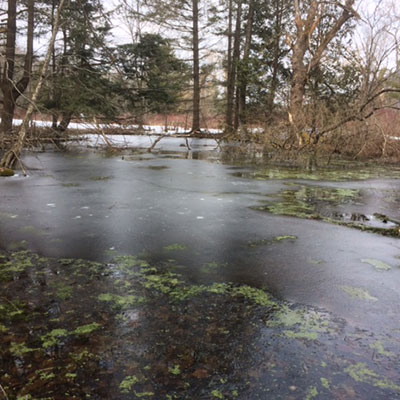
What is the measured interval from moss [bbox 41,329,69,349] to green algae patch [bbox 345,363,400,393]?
160cm

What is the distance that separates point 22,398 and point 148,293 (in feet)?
4.10

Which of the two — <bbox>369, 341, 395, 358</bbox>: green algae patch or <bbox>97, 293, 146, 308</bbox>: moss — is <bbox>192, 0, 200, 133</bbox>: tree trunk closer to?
<bbox>97, 293, 146, 308</bbox>: moss

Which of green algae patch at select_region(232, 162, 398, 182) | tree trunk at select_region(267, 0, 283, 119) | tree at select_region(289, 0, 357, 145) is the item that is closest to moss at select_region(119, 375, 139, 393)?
green algae patch at select_region(232, 162, 398, 182)

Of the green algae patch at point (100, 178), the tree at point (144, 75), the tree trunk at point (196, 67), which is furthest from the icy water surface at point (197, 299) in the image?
the tree trunk at point (196, 67)

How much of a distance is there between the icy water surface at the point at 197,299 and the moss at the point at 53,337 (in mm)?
11

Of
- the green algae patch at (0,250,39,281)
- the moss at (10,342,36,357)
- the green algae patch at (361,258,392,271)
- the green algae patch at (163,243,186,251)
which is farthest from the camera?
the green algae patch at (163,243,186,251)

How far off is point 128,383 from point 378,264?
2651mm

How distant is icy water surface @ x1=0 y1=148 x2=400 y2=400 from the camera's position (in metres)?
2.03

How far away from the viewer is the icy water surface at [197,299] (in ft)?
6.66

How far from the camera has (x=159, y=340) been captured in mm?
2365

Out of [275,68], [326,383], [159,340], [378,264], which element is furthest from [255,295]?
[275,68]

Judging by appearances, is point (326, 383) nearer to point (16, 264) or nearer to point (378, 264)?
point (378, 264)

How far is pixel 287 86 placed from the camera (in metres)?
23.3

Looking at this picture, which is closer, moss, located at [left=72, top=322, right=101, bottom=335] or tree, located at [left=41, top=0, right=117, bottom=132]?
moss, located at [left=72, top=322, right=101, bottom=335]
